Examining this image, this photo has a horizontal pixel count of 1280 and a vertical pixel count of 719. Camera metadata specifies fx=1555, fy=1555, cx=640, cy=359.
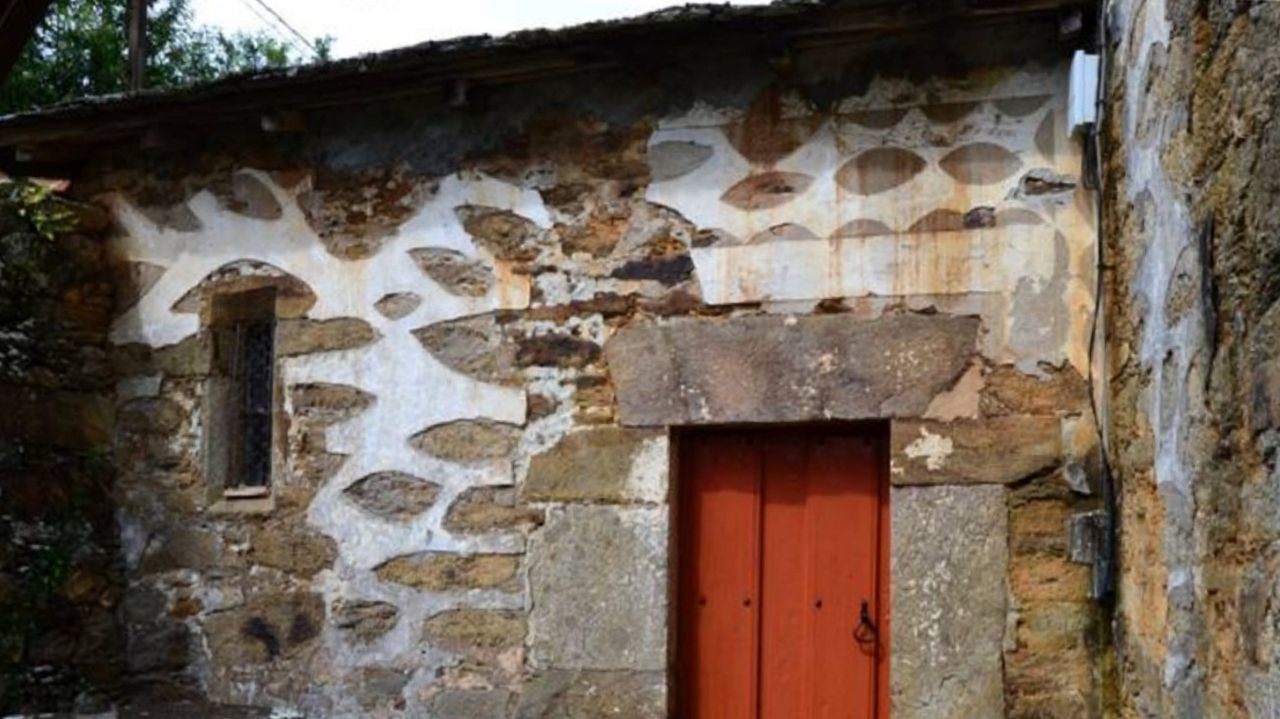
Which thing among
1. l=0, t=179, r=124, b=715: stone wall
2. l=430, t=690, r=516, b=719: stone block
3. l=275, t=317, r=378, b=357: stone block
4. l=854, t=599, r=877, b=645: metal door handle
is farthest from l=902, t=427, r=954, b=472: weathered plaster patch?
l=0, t=179, r=124, b=715: stone wall

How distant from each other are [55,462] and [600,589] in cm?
222

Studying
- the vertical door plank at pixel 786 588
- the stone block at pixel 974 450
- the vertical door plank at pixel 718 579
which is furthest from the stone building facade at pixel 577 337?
the vertical door plank at pixel 786 588

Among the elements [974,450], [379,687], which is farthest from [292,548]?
[974,450]

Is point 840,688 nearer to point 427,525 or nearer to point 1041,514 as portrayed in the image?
point 1041,514

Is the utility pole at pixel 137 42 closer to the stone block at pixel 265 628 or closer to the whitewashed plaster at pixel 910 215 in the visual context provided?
the stone block at pixel 265 628

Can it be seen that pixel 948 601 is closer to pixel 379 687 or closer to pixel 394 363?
pixel 379 687

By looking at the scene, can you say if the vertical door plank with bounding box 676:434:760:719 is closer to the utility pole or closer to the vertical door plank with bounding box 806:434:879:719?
the vertical door plank with bounding box 806:434:879:719

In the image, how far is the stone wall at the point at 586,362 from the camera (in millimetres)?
4723

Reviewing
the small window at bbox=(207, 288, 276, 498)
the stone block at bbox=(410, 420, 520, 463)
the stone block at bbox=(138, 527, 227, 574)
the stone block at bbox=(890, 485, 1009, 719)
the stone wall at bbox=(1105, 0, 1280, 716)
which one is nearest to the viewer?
the stone wall at bbox=(1105, 0, 1280, 716)

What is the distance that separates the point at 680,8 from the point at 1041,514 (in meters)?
1.90

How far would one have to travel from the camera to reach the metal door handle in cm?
495

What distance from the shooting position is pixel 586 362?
525 cm

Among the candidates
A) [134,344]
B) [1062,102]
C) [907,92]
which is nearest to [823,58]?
[907,92]

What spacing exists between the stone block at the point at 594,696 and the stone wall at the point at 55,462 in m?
1.73
